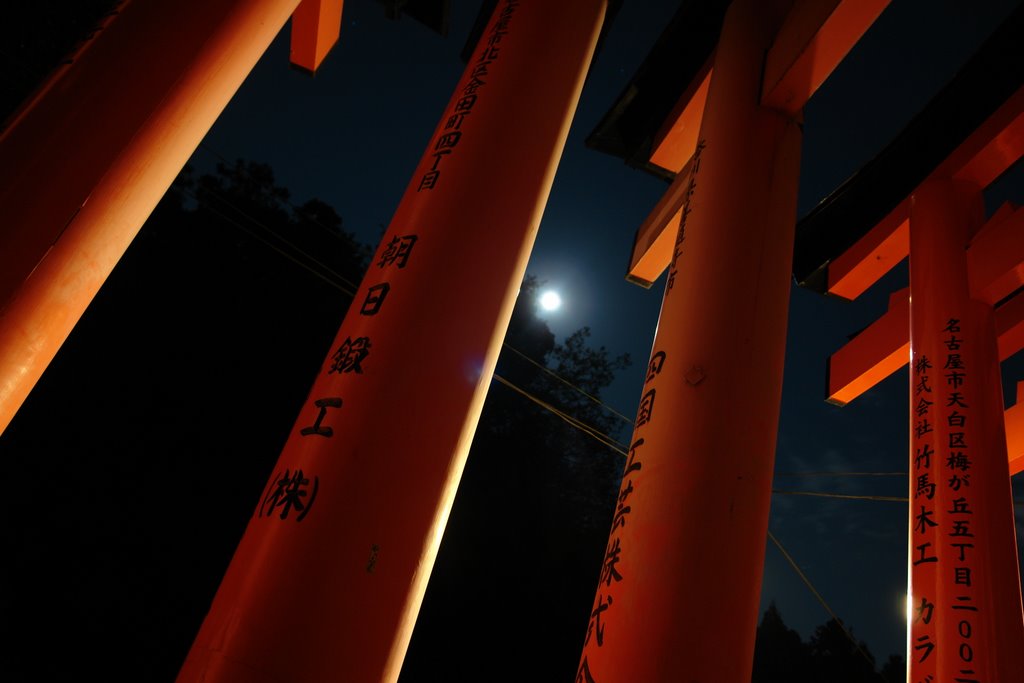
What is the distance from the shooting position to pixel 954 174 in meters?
4.97

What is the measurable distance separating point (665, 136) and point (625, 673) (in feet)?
15.5

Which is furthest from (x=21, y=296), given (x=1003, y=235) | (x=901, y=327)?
(x=901, y=327)

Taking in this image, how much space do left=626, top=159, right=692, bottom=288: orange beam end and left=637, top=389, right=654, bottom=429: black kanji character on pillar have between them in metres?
1.90

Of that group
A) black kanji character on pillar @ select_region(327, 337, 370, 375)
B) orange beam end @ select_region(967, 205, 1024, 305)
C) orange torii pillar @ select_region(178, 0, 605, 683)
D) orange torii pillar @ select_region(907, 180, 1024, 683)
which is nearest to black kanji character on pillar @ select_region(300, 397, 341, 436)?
orange torii pillar @ select_region(178, 0, 605, 683)

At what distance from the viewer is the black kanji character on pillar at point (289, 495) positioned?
1.51 metres

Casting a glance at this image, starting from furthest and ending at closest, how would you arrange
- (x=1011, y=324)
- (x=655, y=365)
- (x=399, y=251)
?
(x=1011, y=324) → (x=655, y=365) → (x=399, y=251)

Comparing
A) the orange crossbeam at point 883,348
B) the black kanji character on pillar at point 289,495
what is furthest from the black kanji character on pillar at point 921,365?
the black kanji character on pillar at point 289,495

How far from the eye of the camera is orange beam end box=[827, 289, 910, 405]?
18.7 feet

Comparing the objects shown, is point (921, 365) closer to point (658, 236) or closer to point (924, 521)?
point (924, 521)

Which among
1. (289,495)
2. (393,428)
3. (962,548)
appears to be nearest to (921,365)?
(962,548)

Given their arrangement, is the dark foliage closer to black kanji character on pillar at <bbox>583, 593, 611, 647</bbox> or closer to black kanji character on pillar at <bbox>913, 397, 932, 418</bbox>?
black kanji character on pillar at <bbox>913, 397, 932, 418</bbox>

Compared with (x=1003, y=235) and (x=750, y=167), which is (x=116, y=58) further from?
(x=1003, y=235)

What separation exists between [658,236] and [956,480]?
8.80 feet

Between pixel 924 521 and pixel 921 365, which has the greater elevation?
pixel 921 365
